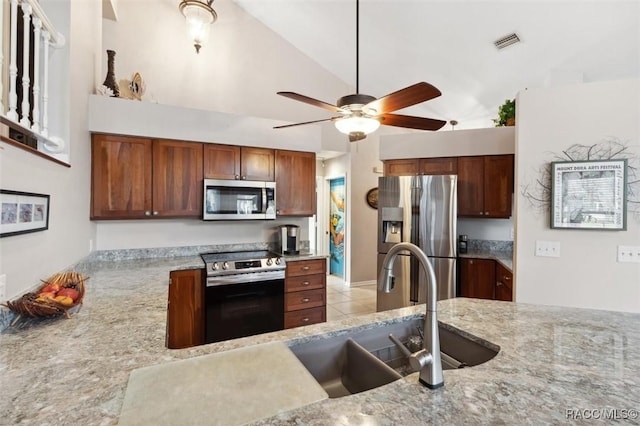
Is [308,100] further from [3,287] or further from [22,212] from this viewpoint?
[3,287]

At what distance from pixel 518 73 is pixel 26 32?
14.8ft

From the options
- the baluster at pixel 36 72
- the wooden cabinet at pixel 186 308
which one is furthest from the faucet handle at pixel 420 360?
the wooden cabinet at pixel 186 308

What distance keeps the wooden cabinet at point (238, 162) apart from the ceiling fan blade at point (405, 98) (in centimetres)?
173

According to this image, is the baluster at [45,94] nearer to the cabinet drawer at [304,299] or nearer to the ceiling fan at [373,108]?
the ceiling fan at [373,108]

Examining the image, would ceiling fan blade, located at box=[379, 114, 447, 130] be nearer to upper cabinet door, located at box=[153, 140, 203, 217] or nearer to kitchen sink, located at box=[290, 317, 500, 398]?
kitchen sink, located at box=[290, 317, 500, 398]

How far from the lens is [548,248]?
7.65 feet

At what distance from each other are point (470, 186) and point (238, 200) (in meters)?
2.80

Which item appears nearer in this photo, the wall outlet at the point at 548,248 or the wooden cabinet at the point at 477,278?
the wall outlet at the point at 548,248

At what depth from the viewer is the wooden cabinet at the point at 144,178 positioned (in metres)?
2.77

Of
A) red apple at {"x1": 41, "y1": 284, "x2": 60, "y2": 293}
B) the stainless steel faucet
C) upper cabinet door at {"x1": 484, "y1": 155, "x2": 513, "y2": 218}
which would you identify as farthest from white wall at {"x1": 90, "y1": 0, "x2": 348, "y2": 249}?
the stainless steel faucet

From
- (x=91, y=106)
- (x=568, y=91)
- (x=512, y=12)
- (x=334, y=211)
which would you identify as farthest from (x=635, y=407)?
(x=334, y=211)

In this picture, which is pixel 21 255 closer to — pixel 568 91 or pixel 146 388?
pixel 146 388

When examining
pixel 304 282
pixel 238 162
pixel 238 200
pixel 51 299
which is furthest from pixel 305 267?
pixel 51 299

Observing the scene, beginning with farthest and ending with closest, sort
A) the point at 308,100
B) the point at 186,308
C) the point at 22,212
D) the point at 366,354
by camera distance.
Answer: the point at 186,308, the point at 308,100, the point at 22,212, the point at 366,354
